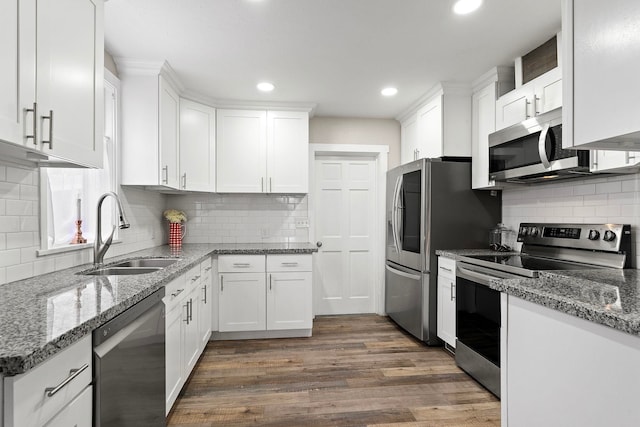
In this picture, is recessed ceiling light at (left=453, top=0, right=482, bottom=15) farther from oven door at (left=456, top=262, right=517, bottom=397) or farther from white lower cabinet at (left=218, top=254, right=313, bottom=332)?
white lower cabinet at (left=218, top=254, right=313, bottom=332)

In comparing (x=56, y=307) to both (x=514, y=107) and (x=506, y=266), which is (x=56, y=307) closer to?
(x=506, y=266)

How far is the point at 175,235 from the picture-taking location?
372cm

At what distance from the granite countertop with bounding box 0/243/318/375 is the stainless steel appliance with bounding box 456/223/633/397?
2.03m

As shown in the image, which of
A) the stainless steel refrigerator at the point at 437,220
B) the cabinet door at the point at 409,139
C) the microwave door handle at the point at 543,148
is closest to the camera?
the microwave door handle at the point at 543,148

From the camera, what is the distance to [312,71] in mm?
3047

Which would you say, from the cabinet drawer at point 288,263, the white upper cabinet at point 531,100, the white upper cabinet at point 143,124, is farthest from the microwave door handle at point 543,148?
the white upper cabinet at point 143,124

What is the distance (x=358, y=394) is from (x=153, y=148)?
2.45 meters

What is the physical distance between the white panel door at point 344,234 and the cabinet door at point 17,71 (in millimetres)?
3301

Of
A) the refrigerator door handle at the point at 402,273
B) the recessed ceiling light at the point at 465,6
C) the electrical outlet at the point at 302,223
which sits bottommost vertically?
the refrigerator door handle at the point at 402,273

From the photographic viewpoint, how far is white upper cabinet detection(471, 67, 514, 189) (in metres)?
3.00

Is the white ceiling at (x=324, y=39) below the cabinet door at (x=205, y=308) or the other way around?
the other way around

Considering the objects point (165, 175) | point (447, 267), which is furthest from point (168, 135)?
point (447, 267)

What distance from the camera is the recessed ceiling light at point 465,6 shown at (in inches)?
81.1

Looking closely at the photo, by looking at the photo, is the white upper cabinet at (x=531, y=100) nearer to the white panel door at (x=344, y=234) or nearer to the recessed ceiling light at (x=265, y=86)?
the white panel door at (x=344, y=234)
